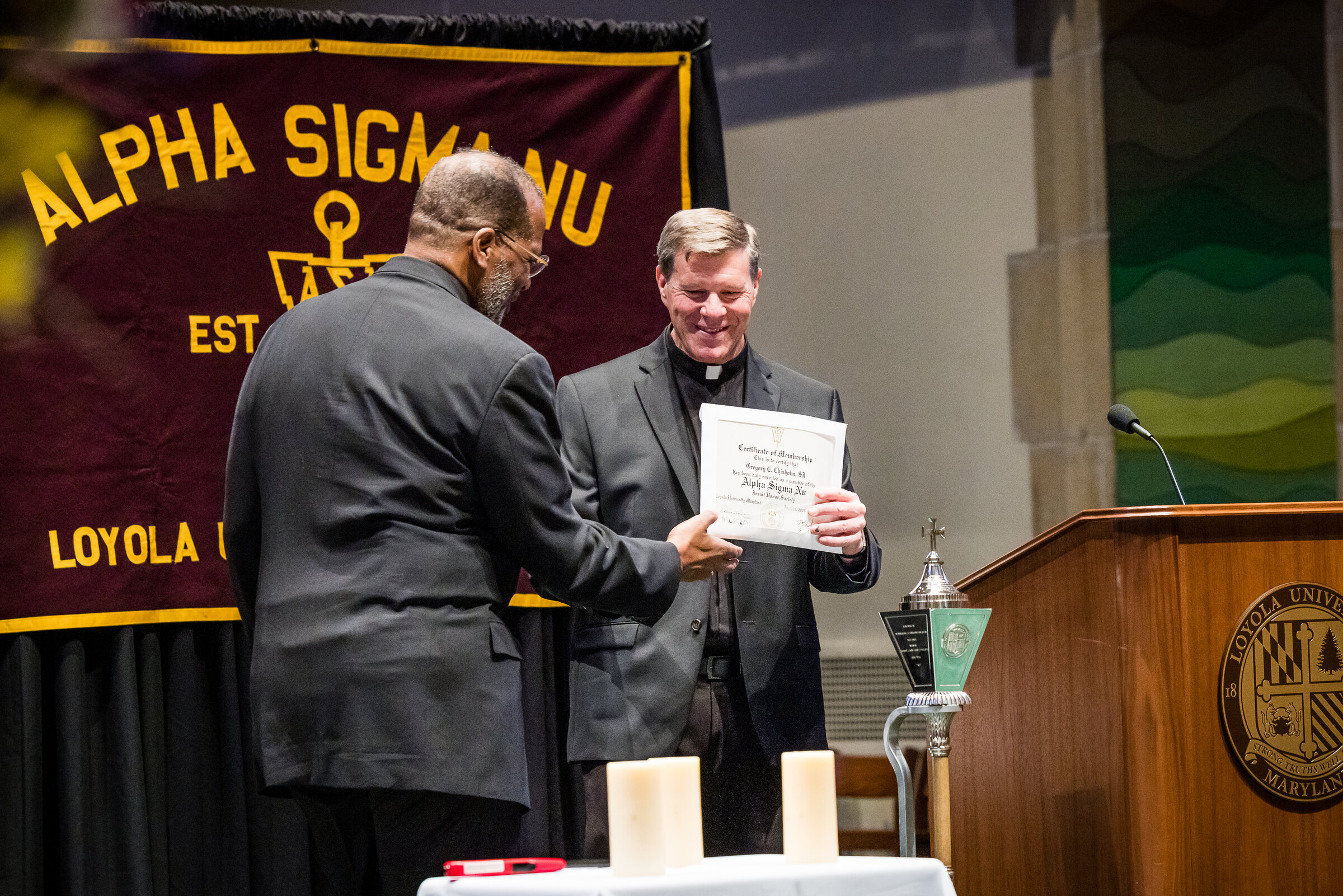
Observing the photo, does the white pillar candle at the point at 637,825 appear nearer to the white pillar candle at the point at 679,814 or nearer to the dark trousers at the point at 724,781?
the white pillar candle at the point at 679,814

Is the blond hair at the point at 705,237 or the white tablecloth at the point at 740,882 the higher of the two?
the blond hair at the point at 705,237

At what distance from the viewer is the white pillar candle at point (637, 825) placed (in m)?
1.73

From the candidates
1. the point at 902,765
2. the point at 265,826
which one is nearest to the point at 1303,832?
the point at 902,765

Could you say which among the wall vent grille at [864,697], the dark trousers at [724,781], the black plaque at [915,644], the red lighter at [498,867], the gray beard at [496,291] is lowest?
the wall vent grille at [864,697]

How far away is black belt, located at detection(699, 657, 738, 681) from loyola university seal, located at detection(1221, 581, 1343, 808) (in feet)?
2.89

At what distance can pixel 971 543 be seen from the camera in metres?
5.03

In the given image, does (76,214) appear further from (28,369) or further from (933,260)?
(933,260)

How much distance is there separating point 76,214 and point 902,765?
7.73ft

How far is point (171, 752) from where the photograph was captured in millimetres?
3326

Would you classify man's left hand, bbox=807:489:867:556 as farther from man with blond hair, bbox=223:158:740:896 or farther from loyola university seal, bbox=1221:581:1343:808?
loyola university seal, bbox=1221:581:1343:808

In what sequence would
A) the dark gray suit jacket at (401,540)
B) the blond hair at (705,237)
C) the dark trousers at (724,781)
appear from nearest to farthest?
the dark gray suit jacket at (401,540), the dark trousers at (724,781), the blond hair at (705,237)

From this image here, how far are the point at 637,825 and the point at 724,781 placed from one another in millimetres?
927

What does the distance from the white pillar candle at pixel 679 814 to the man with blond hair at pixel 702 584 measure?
76 cm

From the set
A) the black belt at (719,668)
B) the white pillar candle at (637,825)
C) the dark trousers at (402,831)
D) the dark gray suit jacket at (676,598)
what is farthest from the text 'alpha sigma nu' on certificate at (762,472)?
the white pillar candle at (637,825)
